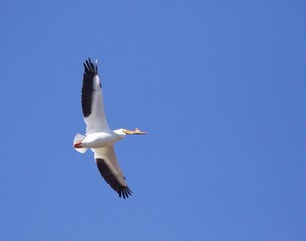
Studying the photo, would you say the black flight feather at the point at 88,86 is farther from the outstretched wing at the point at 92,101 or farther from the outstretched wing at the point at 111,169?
the outstretched wing at the point at 111,169

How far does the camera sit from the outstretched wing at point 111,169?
1858cm

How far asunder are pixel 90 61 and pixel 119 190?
12.7ft

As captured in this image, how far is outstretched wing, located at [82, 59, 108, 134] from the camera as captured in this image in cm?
1759

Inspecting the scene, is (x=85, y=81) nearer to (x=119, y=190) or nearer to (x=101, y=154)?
(x=101, y=154)

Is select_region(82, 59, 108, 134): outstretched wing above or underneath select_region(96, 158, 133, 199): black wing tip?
Answer: above

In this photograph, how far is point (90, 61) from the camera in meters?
17.9

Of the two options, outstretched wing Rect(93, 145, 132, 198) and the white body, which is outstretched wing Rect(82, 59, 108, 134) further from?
outstretched wing Rect(93, 145, 132, 198)

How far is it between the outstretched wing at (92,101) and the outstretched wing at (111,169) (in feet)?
2.97

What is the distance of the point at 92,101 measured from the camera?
17.6 metres

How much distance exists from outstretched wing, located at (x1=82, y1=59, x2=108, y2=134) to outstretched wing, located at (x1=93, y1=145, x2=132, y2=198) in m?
0.91

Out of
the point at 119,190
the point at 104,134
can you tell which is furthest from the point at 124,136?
the point at 119,190

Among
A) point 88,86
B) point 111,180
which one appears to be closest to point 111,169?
point 111,180

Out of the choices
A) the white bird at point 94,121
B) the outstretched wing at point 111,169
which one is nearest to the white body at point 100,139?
the white bird at point 94,121

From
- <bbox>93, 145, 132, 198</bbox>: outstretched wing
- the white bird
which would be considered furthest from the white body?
<bbox>93, 145, 132, 198</bbox>: outstretched wing
